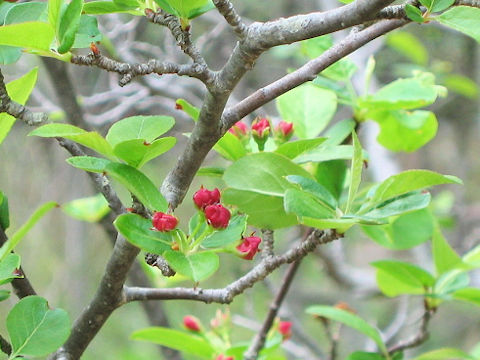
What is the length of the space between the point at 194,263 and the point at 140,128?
132 mm

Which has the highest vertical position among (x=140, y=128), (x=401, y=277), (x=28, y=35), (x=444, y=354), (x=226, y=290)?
(x=28, y=35)

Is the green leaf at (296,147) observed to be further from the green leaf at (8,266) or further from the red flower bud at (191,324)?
the red flower bud at (191,324)

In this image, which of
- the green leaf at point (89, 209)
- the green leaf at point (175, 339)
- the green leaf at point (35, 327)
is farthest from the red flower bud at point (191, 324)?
the green leaf at point (35, 327)

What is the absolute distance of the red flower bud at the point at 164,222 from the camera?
546 mm

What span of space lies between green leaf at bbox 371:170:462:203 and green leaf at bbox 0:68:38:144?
1.17 ft

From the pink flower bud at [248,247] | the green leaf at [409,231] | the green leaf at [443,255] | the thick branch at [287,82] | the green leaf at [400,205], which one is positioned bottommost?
the green leaf at [443,255]

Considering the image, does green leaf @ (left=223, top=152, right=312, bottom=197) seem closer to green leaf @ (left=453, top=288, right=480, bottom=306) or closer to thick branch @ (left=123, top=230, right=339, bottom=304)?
thick branch @ (left=123, top=230, right=339, bottom=304)

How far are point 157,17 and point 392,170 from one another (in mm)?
1468

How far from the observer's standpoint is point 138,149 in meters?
0.56

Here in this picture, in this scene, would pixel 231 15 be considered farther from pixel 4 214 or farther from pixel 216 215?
pixel 4 214

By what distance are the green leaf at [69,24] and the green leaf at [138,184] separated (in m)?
0.10

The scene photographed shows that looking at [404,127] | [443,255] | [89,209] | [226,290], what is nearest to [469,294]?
[443,255]

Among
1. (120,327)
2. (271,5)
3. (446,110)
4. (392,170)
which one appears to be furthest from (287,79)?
(120,327)

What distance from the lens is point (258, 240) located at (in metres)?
0.62
